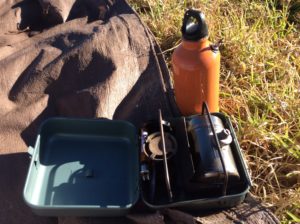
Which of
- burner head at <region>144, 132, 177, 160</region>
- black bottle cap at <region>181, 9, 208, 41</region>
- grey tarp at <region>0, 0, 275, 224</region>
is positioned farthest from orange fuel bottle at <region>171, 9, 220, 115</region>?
burner head at <region>144, 132, 177, 160</region>

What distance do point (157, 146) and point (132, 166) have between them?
0.17m

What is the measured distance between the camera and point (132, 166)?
169 cm

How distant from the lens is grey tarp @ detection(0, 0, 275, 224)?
Result: 1827 mm

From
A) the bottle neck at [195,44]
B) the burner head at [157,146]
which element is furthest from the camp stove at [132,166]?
the bottle neck at [195,44]

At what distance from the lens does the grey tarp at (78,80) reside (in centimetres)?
183

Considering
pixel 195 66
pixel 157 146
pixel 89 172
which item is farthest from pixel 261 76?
pixel 89 172

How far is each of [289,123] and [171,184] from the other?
682 millimetres

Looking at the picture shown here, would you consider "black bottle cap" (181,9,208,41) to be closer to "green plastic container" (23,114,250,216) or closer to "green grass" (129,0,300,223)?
"green plastic container" (23,114,250,216)

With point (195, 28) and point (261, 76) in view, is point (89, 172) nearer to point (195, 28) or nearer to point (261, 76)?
point (195, 28)

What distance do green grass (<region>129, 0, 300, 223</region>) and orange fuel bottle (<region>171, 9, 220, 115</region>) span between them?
24cm

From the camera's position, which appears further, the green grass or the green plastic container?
the green grass

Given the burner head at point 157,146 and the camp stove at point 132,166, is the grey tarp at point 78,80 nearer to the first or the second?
the camp stove at point 132,166

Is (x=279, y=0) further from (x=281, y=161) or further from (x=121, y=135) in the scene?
(x=121, y=135)

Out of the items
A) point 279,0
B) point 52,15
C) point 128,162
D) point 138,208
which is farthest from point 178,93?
point 279,0
